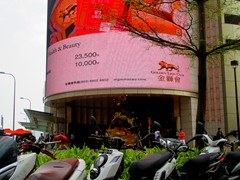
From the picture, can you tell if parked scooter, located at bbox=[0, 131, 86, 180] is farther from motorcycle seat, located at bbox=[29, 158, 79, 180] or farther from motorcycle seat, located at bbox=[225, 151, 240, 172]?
motorcycle seat, located at bbox=[225, 151, 240, 172]

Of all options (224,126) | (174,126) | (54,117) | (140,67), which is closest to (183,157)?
(140,67)

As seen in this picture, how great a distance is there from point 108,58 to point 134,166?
22.0 m

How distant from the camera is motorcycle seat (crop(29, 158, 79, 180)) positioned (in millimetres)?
3678

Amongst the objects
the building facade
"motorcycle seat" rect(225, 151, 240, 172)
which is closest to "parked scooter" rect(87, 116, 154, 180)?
"motorcycle seat" rect(225, 151, 240, 172)

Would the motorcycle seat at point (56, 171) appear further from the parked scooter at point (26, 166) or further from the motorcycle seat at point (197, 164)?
the motorcycle seat at point (197, 164)

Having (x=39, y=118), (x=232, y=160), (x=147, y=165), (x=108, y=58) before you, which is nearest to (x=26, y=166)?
(x=147, y=165)

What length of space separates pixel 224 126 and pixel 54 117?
15735 mm

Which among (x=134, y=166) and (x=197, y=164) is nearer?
(x=134, y=166)

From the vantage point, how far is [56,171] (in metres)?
3.87

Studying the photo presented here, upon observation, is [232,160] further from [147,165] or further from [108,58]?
[108,58]

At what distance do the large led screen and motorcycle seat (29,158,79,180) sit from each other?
72.2ft

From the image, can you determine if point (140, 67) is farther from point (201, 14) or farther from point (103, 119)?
point (201, 14)

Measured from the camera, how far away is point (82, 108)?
116 ft

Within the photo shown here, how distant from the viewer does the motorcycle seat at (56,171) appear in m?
3.68
